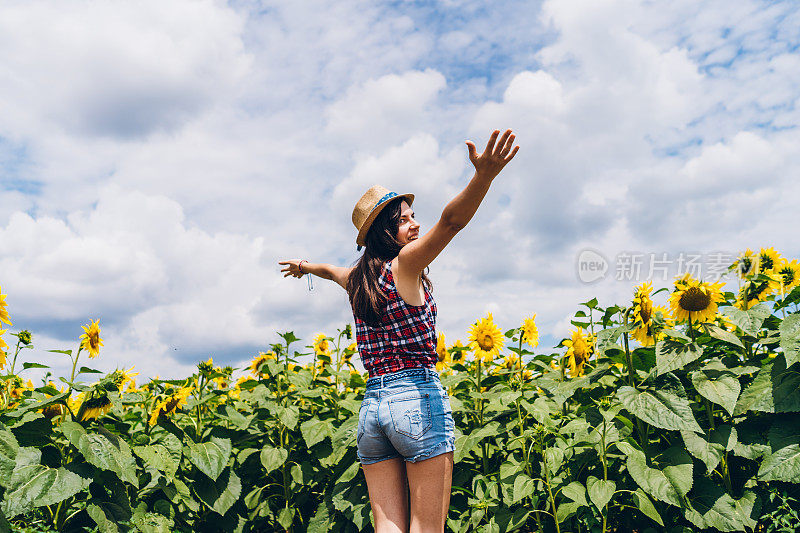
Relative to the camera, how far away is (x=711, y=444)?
3.18 m

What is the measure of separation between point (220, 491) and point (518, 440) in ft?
6.11

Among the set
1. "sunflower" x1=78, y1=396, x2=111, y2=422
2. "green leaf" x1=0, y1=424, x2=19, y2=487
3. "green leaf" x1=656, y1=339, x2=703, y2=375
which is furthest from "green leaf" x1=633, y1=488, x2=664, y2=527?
"green leaf" x1=0, y1=424, x2=19, y2=487

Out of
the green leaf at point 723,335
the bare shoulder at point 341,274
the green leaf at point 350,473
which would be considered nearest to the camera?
the green leaf at point 723,335

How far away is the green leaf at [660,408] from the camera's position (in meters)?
3.05

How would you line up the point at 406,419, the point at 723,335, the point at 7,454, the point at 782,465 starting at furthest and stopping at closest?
the point at 723,335 → the point at 782,465 → the point at 7,454 → the point at 406,419

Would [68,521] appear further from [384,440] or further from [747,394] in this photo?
[747,394]

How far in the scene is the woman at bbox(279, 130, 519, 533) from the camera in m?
2.68

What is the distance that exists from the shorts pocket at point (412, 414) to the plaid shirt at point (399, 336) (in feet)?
0.54

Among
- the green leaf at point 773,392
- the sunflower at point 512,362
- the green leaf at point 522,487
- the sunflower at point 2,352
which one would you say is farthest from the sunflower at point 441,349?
the sunflower at point 2,352

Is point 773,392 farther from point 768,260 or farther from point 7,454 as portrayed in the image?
point 7,454

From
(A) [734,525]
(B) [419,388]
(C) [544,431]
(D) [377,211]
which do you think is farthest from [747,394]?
(D) [377,211]

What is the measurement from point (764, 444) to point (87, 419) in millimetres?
3564

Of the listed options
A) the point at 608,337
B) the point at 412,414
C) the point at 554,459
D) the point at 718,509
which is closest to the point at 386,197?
the point at 412,414

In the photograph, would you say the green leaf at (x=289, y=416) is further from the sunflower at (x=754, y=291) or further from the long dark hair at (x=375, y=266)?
the sunflower at (x=754, y=291)
